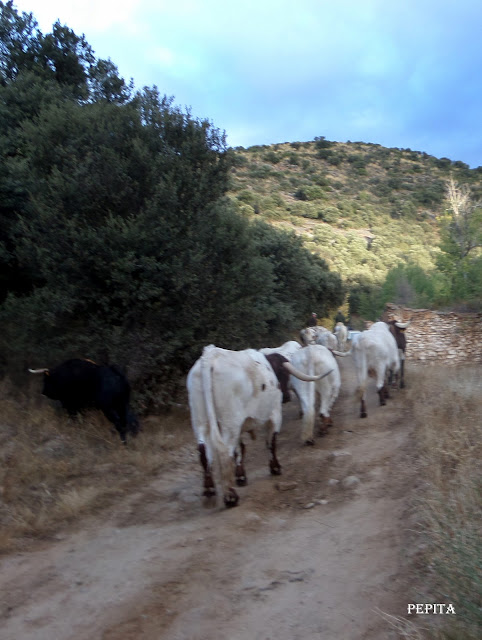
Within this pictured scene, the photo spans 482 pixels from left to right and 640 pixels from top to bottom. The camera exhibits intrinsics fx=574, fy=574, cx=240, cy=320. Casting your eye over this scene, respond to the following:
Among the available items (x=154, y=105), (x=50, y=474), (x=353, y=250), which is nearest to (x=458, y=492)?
(x=50, y=474)

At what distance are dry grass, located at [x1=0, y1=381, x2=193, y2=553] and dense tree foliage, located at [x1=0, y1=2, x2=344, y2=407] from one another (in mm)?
1090

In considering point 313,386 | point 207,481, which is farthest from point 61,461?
point 313,386

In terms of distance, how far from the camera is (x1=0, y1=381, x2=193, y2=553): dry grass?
6.46 m

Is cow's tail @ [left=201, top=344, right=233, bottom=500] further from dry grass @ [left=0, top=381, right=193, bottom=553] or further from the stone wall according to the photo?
the stone wall

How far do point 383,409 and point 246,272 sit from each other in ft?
13.3

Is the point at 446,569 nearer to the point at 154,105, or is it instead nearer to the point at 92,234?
the point at 92,234

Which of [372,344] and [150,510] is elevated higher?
[372,344]

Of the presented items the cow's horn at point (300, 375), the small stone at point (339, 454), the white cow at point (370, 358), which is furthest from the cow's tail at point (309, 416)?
the white cow at point (370, 358)

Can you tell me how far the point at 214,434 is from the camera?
625 centimetres

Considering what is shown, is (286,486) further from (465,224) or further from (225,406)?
(465,224)

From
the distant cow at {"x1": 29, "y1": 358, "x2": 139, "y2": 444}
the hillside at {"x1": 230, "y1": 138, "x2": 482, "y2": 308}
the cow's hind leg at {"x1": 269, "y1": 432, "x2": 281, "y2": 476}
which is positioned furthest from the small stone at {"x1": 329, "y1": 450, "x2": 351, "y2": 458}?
the hillside at {"x1": 230, "y1": 138, "x2": 482, "y2": 308}

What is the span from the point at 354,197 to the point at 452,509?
51.8 meters

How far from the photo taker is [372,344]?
35.2 ft

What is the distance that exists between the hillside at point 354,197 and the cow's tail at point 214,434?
2525 centimetres
